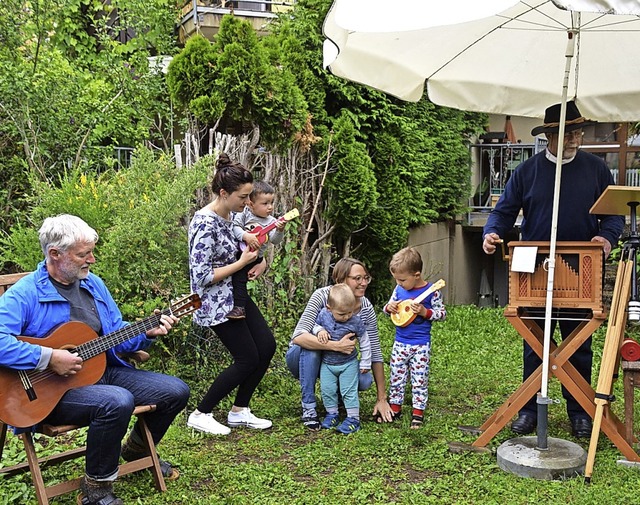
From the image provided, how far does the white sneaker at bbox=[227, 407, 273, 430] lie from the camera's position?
16.2 feet

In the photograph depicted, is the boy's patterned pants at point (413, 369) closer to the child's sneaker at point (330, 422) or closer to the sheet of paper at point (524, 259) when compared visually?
the child's sneaker at point (330, 422)

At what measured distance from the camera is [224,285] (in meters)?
4.64

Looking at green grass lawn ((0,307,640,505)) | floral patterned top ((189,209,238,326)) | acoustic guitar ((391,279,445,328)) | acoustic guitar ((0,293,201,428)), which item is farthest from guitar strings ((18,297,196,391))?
acoustic guitar ((391,279,445,328))

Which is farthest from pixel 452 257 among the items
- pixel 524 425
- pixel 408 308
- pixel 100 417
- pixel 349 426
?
pixel 100 417

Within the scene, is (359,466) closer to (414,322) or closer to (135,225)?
(414,322)

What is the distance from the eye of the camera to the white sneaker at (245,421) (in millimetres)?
4941

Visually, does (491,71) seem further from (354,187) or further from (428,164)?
(428,164)

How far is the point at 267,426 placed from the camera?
Answer: 4941 millimetres

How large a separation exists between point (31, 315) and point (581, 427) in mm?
3283

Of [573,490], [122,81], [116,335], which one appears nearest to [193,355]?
[116,335]

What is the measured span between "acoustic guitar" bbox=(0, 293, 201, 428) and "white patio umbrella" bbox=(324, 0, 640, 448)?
221cm

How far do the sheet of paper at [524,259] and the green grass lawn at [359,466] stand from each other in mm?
1110

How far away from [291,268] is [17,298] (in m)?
3.61

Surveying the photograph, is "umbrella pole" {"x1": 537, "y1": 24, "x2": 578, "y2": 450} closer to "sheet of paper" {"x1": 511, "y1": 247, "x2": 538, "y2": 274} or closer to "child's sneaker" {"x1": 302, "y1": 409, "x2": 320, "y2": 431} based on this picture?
"sheet of paper" {"x1": 511, "y1": 247, "x2": 538, "y2": 274}
